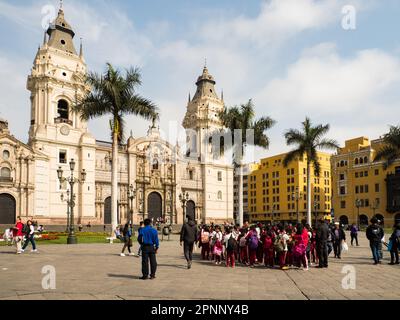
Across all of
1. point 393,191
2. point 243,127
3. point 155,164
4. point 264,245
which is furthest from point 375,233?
point 393,191

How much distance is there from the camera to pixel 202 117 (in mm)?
71188

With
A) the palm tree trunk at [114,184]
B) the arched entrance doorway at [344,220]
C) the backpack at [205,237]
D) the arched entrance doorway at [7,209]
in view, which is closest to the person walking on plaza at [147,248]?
the backpack at [205,237]

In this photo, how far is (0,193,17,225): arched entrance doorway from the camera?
1862 inches

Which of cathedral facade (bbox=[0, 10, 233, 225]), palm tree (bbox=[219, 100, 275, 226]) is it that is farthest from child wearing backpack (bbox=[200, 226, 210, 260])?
cathedral facade (bbox=[0, 10, 233, 225])

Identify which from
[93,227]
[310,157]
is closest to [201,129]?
[93,227]

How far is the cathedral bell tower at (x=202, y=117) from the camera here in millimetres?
71000

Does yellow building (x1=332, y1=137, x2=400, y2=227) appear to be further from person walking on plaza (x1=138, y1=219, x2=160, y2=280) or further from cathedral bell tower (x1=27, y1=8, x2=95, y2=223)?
person walking on plaza (x1=138, y1=219, x2=160, y2=280)

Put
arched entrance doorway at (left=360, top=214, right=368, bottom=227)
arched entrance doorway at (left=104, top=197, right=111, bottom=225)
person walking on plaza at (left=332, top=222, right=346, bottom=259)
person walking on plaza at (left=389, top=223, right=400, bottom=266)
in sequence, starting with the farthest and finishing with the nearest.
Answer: arched entrance doorway at (left=360, top=214, right=368, bottom=227), arched entrance doorway at (left=104, top=197, right=111, bottom=225), person walking on plaza at (left=332, top=222, right=346, bottom=259), person walking on plaza at (left=389, top=223, right=400, bottom=266)

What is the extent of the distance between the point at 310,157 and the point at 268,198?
183ft

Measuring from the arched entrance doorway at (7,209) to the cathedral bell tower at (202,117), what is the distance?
32982 mm

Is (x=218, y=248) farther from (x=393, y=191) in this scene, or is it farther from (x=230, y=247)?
(x=393, y=191)

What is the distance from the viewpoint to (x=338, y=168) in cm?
7506

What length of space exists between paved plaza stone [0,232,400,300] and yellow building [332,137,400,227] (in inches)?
2199
